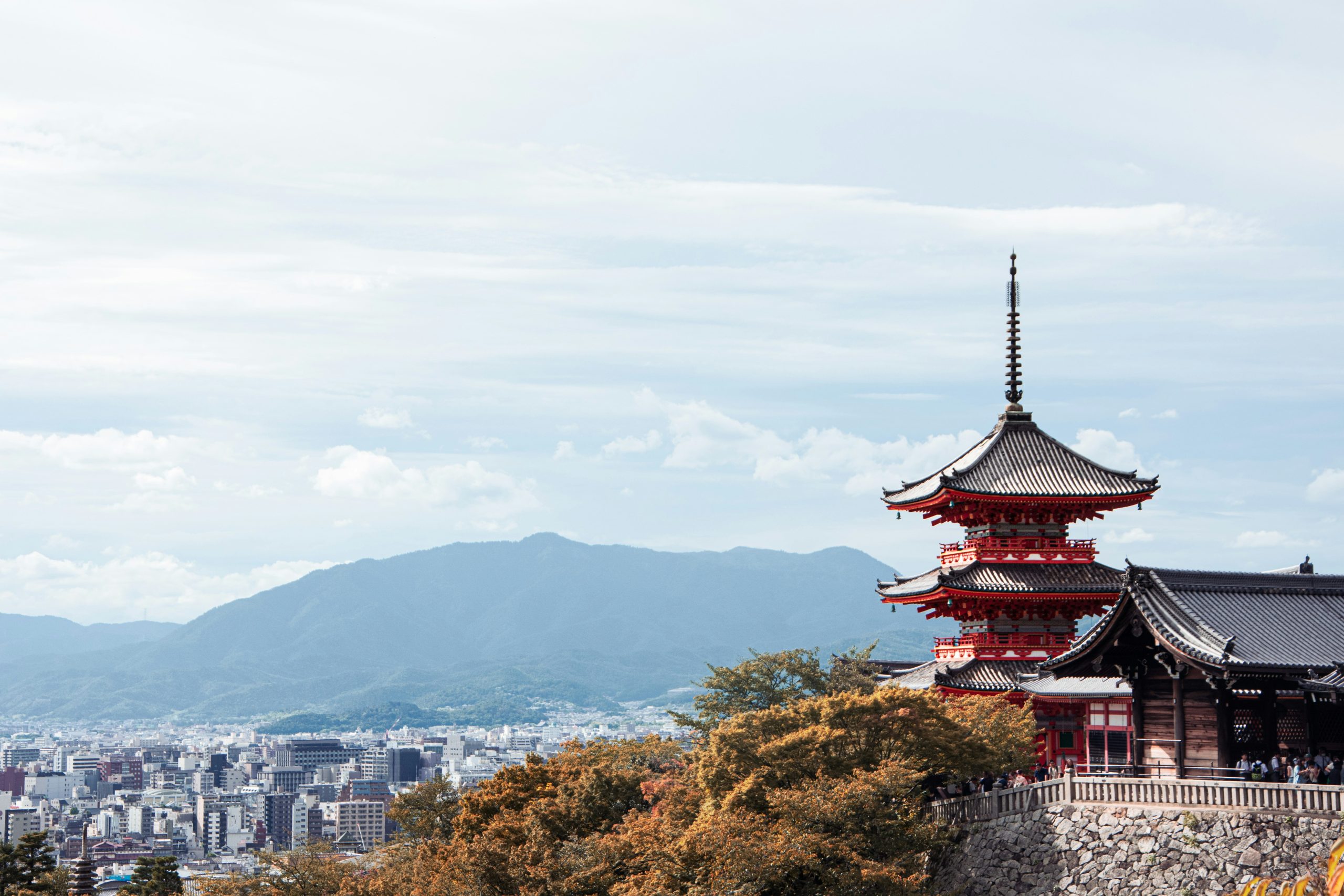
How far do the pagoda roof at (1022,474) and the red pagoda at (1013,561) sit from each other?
0.13ft

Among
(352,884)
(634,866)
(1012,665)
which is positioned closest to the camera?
(634,866)

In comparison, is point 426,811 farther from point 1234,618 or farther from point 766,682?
point 1234,618

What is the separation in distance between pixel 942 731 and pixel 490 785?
17952 mm

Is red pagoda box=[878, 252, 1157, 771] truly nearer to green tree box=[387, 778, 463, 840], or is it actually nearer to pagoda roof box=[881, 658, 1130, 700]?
pagoda roof box=[881, 658, 1130, 700]

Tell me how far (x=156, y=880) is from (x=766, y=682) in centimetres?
3421

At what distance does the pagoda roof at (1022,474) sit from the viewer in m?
48.0

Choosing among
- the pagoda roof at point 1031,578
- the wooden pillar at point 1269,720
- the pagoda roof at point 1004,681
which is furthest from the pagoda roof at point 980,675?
the wooden pillar at point 1269,720

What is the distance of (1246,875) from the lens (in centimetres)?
Answer: 3006

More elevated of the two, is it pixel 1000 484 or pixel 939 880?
pixel 1000 484

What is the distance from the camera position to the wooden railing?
3012cm

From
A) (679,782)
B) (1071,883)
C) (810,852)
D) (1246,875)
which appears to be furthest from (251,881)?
(1246,875)

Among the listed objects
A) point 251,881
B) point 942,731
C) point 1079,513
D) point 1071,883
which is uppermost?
point 1079,513

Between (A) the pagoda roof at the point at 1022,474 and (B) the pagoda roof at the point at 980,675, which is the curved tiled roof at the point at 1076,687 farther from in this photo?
(A) the pagoda roof at the point at 1022,474

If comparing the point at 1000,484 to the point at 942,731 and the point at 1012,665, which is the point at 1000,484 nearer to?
the point at 1012,665
